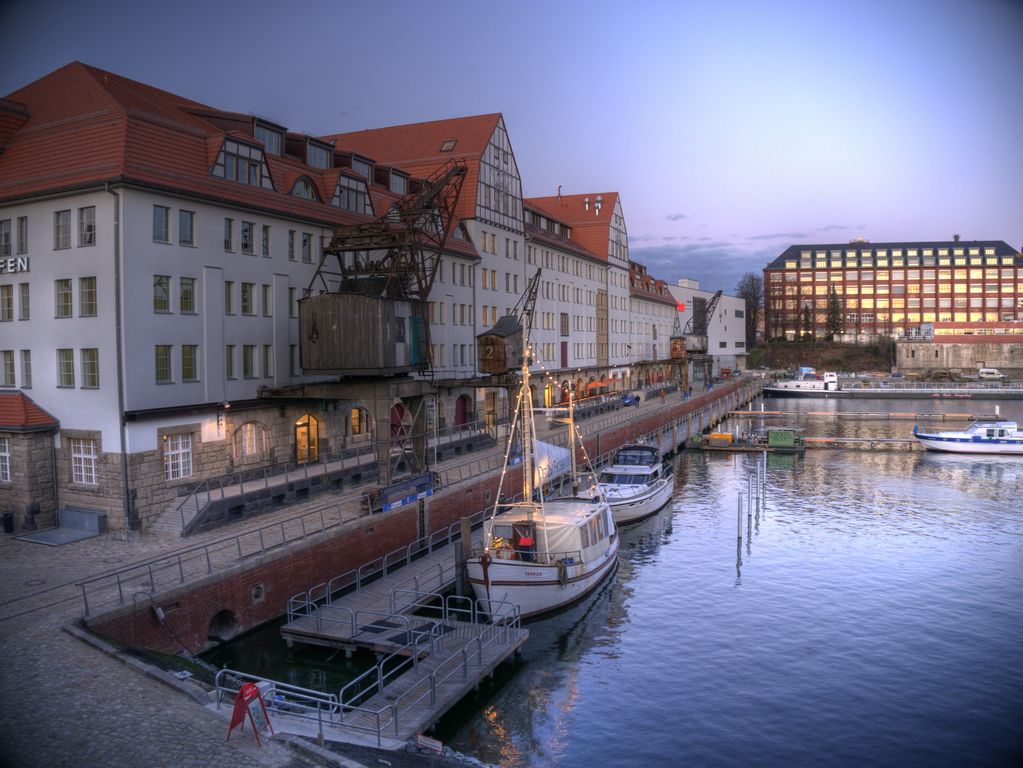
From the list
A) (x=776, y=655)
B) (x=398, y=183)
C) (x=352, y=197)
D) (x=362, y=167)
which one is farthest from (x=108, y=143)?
(x=776, y=655)

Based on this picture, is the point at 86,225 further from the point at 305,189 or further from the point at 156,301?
the point at 305,189

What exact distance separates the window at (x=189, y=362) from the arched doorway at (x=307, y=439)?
659 cm

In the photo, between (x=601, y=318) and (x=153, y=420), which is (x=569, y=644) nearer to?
(x=153, y=420)

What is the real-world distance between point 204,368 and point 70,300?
5281 mm

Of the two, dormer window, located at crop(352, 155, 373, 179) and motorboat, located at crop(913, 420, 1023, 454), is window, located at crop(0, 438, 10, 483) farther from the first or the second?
motorboat, located at crop(913, 420, 1023, 454)

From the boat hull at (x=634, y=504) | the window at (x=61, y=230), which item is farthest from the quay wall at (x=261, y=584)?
the window at (x=61, y=230)

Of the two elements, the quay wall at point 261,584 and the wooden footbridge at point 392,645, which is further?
the quay wall at point 261,584

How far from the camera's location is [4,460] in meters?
29.7

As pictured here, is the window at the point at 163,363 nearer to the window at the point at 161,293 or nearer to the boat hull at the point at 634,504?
the window at the point at 161,293

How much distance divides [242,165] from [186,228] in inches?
180

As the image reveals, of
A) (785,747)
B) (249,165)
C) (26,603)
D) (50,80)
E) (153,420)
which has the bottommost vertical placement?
(785,747)

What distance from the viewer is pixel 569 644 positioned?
2556 centimetres

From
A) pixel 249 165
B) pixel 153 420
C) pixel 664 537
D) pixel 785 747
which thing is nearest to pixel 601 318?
pixel 664 537

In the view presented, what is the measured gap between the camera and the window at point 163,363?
29.6 metres
